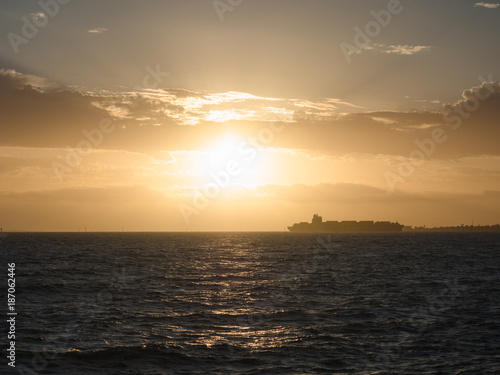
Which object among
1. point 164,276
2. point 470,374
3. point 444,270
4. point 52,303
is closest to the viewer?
point 470,374

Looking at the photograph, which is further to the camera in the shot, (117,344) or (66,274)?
(66,274)

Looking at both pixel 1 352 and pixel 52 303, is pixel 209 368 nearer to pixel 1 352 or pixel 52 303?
pixel 1 352

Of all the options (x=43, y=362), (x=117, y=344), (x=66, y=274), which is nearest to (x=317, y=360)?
(x=117, y=344)

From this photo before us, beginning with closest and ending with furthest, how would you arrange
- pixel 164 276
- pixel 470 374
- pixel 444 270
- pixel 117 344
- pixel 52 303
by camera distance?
pixel 470 374, pixel 117 344, pixel 52 303, pixel 164 276, pixel 444 270

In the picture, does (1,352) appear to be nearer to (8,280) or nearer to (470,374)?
(470,374)

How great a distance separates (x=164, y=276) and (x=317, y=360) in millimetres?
42199

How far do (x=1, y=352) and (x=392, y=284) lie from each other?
137ft

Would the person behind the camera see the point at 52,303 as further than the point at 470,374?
→ Yes

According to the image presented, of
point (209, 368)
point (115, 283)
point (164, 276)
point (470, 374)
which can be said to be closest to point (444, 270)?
point (164, 276)

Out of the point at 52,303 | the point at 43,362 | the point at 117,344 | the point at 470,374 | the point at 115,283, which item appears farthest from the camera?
the point at 115,283

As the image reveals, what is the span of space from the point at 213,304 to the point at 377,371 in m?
21.1

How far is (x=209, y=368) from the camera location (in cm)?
2584

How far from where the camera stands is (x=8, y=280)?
59594 millimetres

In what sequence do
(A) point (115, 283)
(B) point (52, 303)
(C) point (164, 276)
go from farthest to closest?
(C) point (164, 276)
(A) point (115, 283)
(B) point (52, 303)
